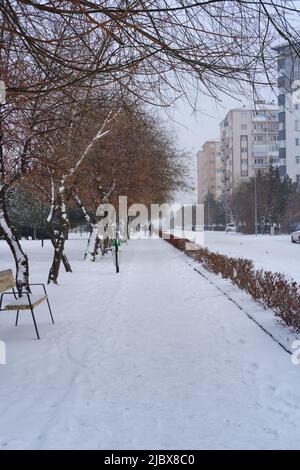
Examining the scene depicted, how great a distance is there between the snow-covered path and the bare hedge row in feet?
1.73

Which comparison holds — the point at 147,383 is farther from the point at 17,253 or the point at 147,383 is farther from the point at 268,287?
the point at 17,253

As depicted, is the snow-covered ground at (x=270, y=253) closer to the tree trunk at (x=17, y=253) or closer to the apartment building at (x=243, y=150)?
the tree trunk at (x=17, y=253)

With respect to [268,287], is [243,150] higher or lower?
higher

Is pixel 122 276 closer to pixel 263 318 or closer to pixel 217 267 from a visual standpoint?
pixel 217 267

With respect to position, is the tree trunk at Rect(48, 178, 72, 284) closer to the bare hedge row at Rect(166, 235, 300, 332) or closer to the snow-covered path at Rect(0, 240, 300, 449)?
the bare hedge row at Rect(166, 235, 300, 332)

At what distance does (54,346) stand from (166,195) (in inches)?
1281

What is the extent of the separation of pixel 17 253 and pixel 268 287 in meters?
5.08

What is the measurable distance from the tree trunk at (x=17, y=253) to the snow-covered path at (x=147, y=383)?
0.97m

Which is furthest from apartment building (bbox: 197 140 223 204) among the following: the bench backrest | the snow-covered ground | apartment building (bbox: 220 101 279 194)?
the bench backrest

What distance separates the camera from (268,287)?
9.69 meters

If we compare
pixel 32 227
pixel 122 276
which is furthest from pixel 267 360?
pixel 32 227

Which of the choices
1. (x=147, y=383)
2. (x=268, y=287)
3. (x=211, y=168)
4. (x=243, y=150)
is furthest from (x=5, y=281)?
(x=211, y=168)

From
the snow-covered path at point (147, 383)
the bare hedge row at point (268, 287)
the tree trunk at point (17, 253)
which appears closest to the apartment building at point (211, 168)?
the bare hedge row at point (268, 287)

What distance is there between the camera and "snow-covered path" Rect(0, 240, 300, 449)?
4.08 metres
